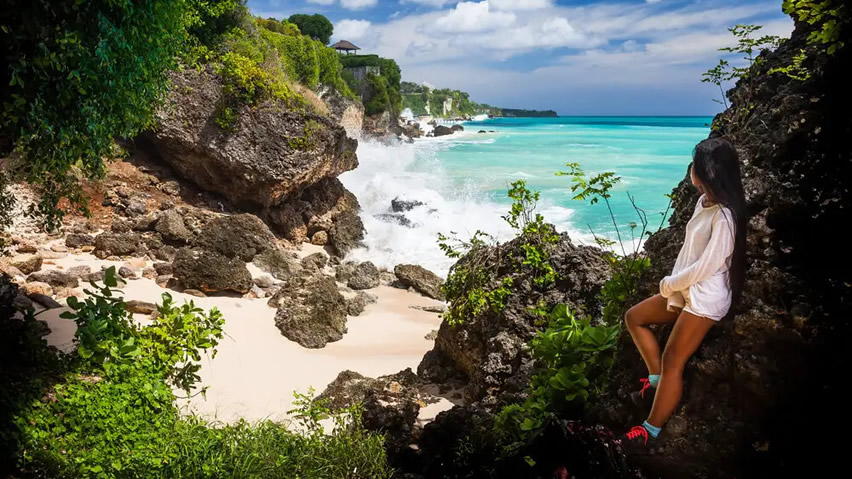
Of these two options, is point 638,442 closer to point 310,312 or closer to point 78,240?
point 310,312

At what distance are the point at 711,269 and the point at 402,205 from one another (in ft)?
59.7

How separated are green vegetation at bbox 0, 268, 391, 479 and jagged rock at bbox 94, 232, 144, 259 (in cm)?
547

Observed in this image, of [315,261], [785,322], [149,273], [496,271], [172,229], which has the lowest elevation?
[315,261]

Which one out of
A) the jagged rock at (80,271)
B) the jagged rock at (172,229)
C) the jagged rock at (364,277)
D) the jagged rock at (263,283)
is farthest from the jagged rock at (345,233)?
the jagged rock at (80,271)

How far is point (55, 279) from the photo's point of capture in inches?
336

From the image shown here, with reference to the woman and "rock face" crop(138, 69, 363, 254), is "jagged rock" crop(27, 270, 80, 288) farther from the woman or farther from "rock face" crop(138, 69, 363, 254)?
the woman

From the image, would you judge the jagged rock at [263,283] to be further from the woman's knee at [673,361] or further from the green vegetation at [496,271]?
the woman's knee at [673,361]

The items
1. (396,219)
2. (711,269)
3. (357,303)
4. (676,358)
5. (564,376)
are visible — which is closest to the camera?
(711,269)

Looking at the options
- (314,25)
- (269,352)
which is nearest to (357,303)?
(269,352)

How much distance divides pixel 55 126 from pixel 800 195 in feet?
17.7

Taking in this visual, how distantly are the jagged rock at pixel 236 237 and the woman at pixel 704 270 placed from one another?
932 cm

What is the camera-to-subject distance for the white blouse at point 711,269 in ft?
9.93

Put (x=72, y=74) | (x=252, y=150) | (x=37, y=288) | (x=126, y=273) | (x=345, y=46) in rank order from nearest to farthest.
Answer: (x=72, y=74), (x=37, y=288), (x=126, y=273), (x=252, y=150), (x=345, y=46)

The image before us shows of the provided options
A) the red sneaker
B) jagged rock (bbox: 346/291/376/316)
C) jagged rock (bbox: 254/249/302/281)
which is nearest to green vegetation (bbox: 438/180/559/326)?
the red sneaker
